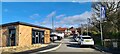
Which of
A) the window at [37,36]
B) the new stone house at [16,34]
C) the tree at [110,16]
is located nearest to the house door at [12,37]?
the new stone house at [16,34]

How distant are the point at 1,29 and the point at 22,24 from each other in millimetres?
3311

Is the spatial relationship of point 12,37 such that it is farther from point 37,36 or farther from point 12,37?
point 37,36

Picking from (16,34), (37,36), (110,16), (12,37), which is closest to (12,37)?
(12,37)

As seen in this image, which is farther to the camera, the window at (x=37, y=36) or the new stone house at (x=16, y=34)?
the window at (x=37, y=36)

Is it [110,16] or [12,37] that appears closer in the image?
[12,37]

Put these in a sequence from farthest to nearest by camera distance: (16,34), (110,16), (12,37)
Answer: (110,16), (12,37), (16,34)

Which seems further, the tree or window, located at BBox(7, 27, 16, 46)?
the tree

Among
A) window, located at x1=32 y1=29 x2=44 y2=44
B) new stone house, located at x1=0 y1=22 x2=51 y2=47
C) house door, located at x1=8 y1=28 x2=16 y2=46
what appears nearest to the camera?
new stone house, located at x1=0 y1=22 x2=51 y2=47

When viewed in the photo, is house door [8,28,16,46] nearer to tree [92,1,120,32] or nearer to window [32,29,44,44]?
window [32,29,44,44]

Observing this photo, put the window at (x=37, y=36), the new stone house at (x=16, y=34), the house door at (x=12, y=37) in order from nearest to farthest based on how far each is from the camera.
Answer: the new stone house at (x=16, y=34) < the house door at (x=12, y=37) < the window at (x=37, y=36)

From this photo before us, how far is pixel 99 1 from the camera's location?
4903 centimetres

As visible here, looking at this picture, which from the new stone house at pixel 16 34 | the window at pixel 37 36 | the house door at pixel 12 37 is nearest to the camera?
the new stone house at pixel 16 34

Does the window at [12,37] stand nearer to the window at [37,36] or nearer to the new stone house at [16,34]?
the new stone house at [16,34]

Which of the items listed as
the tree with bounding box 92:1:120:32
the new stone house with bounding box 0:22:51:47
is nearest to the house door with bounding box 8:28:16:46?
A: the new stone house with bounding box 0:22:51:47
